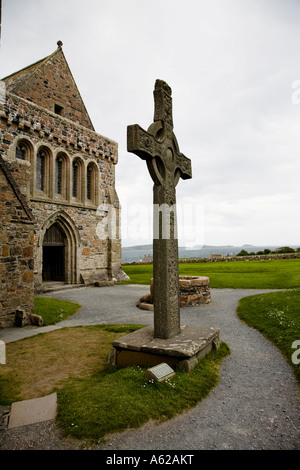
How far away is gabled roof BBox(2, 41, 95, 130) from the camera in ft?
55.4

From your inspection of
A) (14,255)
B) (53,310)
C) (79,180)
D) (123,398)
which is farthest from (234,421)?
(79,180)

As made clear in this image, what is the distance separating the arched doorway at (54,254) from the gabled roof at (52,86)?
7.43 meters

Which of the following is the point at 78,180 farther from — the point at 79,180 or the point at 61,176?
the point at 61,176

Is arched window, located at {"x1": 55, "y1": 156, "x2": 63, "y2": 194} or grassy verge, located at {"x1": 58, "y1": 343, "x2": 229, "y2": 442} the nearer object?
Result: grassy verge, located at {"x1": 58, "y1": 343, "x2": 229, "y2": 442}

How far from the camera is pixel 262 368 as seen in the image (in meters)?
5.12

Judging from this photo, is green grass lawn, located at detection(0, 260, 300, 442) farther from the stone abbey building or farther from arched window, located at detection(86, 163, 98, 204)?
arched window, located at detection(86, 163, 98, 204)

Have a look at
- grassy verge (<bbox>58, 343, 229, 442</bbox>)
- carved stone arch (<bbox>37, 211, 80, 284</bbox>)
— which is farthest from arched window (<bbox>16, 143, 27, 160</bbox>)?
grassy verge (<bbox>58, 343, 229, 442</bbox>)

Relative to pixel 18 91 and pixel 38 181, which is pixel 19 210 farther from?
pixel 18 91

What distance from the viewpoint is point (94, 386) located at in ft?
13.9

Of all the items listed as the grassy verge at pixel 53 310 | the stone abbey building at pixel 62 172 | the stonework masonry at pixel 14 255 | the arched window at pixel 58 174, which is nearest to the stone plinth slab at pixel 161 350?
the grassy verge at pixel 53 310

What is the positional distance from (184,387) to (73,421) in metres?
1.51

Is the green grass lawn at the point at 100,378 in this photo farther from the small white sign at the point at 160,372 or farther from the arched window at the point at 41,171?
the arched window at the point at 41,171

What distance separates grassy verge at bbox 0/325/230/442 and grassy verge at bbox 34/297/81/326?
2.58 metres

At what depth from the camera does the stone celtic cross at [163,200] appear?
16.7ft
